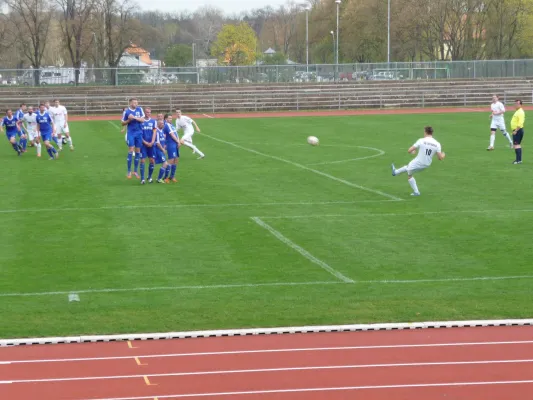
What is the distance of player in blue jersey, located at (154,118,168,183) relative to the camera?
2566 centimetres

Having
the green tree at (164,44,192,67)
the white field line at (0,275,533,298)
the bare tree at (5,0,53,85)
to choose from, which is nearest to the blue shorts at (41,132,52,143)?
the white field line at (0,275,533,298)

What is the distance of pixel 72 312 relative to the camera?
13.2m

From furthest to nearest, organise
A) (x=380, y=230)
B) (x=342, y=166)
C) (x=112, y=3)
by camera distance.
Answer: (x=112, y=3), (x=342, y=166), (x=380, y=230)

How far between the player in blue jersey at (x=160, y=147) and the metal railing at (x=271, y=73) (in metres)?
42.3

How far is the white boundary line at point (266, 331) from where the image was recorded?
39.0 feet

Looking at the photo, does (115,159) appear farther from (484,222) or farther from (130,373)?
(130,373)

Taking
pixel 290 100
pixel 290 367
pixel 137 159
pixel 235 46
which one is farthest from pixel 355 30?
pixel 290 367

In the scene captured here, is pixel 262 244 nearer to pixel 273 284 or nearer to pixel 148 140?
pixel 273 284

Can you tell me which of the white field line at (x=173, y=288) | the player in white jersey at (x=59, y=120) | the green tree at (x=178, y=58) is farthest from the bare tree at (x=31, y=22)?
the white field line at (x=173, y=288)

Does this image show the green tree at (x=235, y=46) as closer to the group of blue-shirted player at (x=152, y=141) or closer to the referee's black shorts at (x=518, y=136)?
the referee's black shorts at (x=518, y=136)

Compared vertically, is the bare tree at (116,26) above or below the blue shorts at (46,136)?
above

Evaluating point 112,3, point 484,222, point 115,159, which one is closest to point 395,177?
point 484,222

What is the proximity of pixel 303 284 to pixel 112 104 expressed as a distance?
4912 centimetres

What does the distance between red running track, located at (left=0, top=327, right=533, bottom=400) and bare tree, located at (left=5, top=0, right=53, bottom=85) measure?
7818cm
